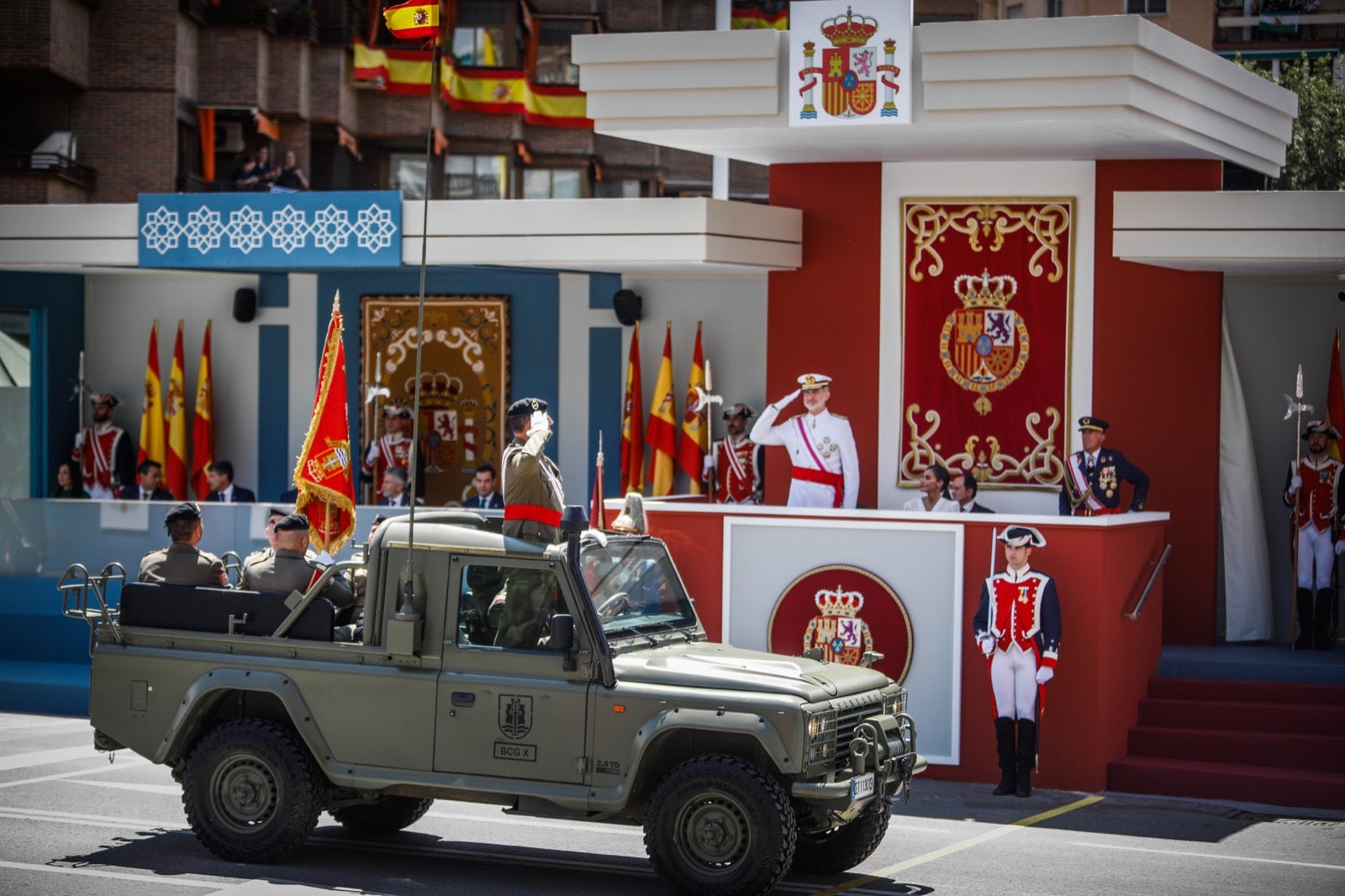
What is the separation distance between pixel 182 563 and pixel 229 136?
23167 mm

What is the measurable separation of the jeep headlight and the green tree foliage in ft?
78.8

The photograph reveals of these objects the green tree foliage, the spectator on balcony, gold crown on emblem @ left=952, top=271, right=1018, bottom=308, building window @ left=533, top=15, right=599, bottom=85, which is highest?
building window @ left=533, top=15, right=599, bottom=85

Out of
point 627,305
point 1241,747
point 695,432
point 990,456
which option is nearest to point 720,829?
point 1241,747

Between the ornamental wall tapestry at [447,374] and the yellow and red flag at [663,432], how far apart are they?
1853mm

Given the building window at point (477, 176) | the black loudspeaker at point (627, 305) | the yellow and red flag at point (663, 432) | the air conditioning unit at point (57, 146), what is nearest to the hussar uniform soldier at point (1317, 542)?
the yellow and red flag at point (663, 432)

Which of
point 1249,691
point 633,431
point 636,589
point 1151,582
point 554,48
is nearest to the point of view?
point 636,589

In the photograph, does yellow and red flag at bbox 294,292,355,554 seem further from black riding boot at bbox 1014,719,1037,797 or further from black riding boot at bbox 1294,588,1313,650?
black riding boot at bbox 1294,588,1313,650

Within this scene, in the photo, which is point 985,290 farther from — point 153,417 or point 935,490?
point 153,417

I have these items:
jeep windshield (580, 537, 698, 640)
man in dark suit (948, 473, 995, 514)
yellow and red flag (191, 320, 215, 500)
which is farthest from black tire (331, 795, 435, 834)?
yellow and red flag (191, 320, 215, 500)

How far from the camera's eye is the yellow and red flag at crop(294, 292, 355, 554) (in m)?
13.7

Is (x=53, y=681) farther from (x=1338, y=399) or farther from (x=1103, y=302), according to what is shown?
(x=1338, y=399)

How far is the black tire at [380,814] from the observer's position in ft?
36.7

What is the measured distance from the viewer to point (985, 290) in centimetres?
1648

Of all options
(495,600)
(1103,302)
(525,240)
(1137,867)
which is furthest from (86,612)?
(1103,302)
